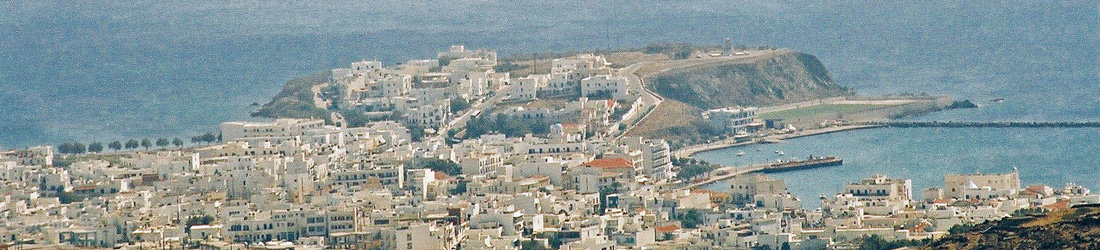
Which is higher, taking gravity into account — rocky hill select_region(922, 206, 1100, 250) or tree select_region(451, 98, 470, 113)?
tree select_region(451, 98, 470, 113)

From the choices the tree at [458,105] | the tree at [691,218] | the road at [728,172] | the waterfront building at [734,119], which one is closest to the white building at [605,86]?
the waterfront building at [734,119]

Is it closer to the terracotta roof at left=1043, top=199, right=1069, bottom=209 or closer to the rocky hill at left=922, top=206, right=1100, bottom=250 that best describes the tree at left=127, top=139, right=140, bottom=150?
the terracotta roof at left=1043, top=199, right=1069, bottom=209

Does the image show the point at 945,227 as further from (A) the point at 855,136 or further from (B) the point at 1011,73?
(B) the point at 1011,73

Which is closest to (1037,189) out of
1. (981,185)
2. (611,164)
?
(981,185)

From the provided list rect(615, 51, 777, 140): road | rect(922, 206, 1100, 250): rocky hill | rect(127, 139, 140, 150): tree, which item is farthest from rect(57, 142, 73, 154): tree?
rect(922, 206, 1100, 250): rocky hill

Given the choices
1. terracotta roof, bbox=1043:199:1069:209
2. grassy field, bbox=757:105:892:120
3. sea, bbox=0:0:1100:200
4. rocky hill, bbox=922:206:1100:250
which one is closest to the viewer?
rocky hill, bbox=922:206:1100:250

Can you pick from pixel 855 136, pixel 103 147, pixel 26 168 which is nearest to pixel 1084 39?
pixel 855 136

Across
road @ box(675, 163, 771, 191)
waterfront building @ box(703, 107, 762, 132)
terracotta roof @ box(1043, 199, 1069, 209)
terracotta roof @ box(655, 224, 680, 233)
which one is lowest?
terracotta roof @ box(655, 224, 680, 233)

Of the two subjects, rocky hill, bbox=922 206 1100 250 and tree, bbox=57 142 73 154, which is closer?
rocky hill, bbox=922 206 1100 250
